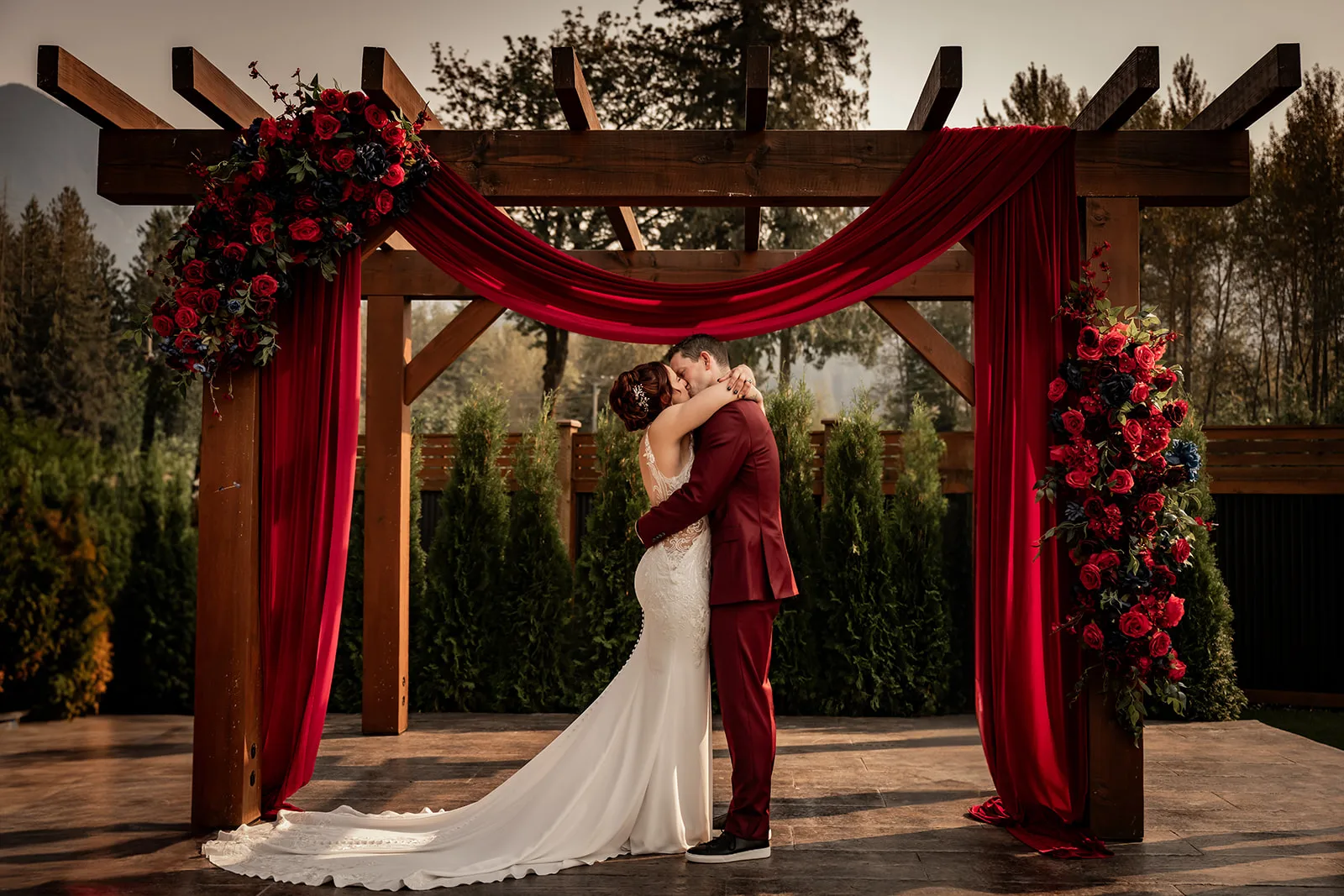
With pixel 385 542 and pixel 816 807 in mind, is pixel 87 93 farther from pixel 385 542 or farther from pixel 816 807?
pixel 816 807

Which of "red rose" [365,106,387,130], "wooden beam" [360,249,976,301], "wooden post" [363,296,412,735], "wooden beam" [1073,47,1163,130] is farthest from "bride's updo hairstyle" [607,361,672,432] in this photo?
"wooden post" [363,296,412,735]

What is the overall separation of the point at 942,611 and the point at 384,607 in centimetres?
373

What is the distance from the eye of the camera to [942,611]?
24.2 ft

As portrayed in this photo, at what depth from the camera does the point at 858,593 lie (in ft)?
24.1

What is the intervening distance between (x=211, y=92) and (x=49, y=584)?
14.8 feet

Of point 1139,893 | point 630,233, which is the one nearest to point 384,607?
point 630,233

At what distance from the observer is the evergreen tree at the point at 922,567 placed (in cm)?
733

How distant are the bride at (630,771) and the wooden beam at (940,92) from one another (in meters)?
1.26

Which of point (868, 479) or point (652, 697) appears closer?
point (652, 697)

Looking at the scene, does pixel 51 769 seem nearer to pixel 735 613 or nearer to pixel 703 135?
pixel 735 613

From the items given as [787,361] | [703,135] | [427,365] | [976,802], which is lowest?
[976,802]

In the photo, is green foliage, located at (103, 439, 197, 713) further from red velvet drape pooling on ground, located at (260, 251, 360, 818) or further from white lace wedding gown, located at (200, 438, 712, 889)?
white lace wedding gown, located at (200, 438, 712, 889)

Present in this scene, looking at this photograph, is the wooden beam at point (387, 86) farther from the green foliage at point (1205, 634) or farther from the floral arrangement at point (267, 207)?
the green foliage at point (1205, 634)

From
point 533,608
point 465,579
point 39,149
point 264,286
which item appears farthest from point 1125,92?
point 39,149
